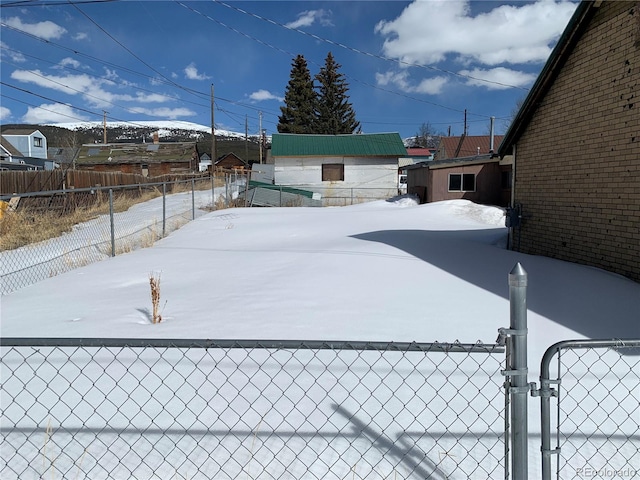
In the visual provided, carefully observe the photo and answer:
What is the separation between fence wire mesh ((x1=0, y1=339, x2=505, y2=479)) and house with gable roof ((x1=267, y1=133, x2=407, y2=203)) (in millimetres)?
25867

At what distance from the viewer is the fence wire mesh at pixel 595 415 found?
6.96 feet

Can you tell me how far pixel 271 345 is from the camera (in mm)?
2109

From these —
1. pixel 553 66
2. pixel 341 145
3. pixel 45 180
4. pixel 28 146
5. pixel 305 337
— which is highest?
pixel 28 146

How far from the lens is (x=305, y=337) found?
14.4ft

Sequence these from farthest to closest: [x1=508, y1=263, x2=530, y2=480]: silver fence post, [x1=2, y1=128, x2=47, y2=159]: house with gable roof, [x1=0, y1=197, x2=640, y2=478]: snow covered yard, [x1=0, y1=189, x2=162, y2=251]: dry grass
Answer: [x1=2, y1=128, x2=47, y2=159]: house with gable roof < [x1=0, y1=189, x2=162, y2=251]: dry grass < [x1=0, y1=197, x2=640, y2=478]: snow covered yard < [x1=508, y1=263, x2=530, y2=480]: silver fence post

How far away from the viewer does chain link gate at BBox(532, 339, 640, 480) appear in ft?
6.53

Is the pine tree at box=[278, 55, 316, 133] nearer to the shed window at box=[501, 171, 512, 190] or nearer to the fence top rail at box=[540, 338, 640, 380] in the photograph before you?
the shed window at box=[501, 171, 512, 190]

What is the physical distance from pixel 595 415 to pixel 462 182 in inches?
834

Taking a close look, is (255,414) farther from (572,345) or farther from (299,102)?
(299,102)

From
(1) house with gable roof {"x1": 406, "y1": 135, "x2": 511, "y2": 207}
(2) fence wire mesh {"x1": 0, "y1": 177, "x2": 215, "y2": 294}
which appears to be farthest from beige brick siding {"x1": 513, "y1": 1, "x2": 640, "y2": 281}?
(1) house with gable roof {"x1": 406, "y1": 135, "x2": 511, "y2": 207}

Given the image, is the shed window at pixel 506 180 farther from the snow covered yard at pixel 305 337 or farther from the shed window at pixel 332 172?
the snow covered yard at pixel 305 337

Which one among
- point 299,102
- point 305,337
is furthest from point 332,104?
point 305,337

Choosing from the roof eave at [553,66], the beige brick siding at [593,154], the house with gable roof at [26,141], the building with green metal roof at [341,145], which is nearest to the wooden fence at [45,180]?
the building with green metal roof at [341,145]

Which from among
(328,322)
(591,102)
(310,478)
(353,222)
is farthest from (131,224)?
(310,478)
